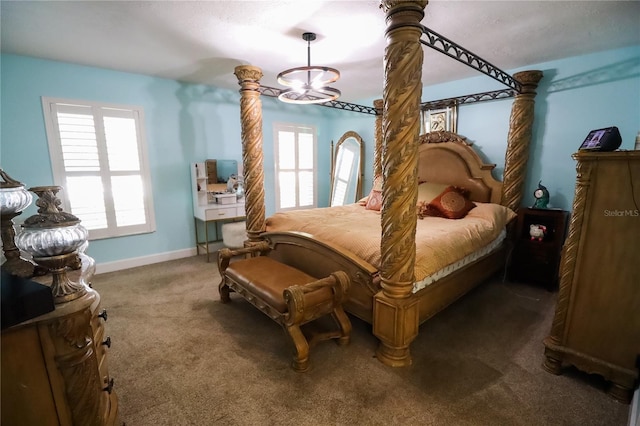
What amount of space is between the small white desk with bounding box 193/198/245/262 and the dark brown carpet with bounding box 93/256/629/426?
159 centimetres

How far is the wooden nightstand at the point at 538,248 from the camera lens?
9.68ft

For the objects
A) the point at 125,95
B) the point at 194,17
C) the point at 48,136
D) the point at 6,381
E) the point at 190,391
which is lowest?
the point at 190,391

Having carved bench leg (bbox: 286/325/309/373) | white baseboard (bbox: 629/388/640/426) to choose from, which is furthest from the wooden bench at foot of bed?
white baseboard (bbox: 629/388/640/426)

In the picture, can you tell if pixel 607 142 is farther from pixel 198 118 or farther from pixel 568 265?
pixel 198 118

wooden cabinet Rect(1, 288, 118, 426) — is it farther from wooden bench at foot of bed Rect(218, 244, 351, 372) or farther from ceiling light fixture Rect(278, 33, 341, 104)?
ceiling light fixture Rect(278, 33, 341, 104)

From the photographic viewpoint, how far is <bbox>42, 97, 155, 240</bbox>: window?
329 cm

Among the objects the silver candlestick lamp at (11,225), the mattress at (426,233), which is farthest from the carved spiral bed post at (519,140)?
the silver candlestick lamp at (11,225)

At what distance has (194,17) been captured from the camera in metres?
2.19

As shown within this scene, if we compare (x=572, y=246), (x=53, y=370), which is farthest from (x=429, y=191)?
(x=53, y=370)

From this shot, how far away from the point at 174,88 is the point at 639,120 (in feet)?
17.8

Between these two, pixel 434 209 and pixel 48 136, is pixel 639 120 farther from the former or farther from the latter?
pixel 48 136

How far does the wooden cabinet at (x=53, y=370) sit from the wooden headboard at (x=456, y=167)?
3.40m

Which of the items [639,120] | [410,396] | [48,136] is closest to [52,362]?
[410,396]

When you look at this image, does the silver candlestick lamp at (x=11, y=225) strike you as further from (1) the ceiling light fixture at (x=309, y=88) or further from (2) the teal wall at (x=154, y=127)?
(2) the teal wall at (x=154, y=127)
